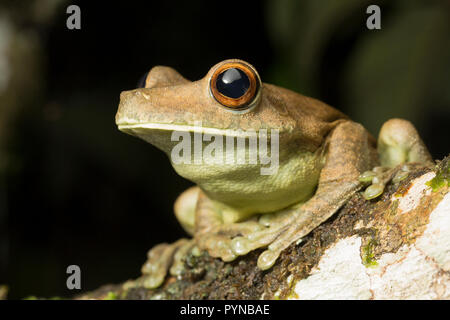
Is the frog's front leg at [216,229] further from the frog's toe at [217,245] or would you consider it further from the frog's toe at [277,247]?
the frog's toe at [277,247]

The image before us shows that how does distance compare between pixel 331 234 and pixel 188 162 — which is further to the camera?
pixel 188 162

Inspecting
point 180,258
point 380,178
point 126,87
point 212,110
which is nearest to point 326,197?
point 380,178

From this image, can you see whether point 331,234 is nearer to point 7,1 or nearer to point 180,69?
point 180,69

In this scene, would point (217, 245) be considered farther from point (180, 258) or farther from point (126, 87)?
point (126, 87)

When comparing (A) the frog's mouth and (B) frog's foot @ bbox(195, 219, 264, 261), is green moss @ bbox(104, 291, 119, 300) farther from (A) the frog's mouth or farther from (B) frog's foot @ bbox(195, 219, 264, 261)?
(A) the frog's mouth

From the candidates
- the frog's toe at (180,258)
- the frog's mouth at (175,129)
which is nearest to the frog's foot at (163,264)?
the frog's toe at (180,258)

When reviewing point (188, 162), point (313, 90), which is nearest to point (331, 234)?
point (188, 162)

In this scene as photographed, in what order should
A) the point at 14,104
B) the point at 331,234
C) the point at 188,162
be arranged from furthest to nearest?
the point at 14,104 < the point at 188,162 < the point at 331,234
